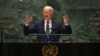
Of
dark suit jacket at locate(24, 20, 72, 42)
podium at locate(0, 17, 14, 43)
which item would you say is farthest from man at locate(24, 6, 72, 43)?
podium at locate(0, 17, 14, 43)

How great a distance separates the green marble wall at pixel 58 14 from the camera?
935cm

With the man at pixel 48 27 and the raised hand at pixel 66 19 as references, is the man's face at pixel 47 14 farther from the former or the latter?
the raised hand at pixel 66 19

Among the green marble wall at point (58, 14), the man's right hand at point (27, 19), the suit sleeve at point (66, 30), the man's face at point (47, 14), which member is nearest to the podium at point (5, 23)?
the green marble wall at point (58, 14)

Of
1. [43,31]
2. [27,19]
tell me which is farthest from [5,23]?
[43,31]

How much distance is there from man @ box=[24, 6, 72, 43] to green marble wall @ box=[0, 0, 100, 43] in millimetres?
79

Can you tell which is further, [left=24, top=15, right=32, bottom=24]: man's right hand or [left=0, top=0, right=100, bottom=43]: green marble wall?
[left=24, top=15, right=32, bottom=24]: man's right hand

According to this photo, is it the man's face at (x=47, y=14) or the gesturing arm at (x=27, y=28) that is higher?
the man's face at (x=47, y=14)

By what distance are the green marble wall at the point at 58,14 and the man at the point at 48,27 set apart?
0.08 m

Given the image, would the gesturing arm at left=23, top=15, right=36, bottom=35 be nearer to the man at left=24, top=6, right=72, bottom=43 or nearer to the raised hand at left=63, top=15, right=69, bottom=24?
the man at left=24, top=6, right=72, bottom=43
